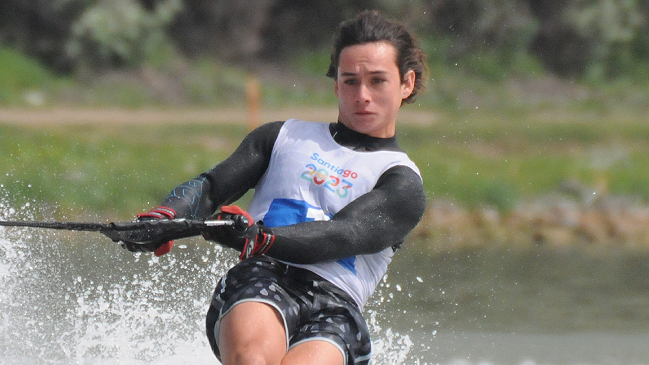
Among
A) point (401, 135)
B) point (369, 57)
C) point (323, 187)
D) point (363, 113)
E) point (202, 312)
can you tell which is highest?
point (369, 57)

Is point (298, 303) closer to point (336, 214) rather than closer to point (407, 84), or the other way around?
point (336, 214)

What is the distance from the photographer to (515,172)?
411 inches

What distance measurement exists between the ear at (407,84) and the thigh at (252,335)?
95 centimetres

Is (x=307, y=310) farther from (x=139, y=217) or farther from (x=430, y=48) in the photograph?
(x=430, y=48)

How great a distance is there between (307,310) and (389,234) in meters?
0.34

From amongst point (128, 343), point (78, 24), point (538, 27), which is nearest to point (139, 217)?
point (128, 343)

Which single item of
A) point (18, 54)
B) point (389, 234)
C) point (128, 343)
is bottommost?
point (18, 54)

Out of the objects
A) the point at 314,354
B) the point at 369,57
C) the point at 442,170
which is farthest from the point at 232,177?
the point at 442,170

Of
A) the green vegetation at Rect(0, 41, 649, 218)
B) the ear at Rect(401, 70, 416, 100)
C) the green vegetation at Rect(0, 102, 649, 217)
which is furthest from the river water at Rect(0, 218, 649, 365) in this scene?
the green vegetation at Rect(0, 41, 649, 218)

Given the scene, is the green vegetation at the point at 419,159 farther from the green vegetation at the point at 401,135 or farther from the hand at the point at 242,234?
the hand at the point at 242,234

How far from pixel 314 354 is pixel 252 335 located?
0.19 meters

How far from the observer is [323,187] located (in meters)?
3.13

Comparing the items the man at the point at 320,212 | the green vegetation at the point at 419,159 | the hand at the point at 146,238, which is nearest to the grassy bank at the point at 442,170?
the green vegetation at the point at 419,159

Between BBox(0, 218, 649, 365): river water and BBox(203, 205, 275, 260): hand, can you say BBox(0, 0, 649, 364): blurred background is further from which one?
BBox(203, 205, 275, 260): hand
